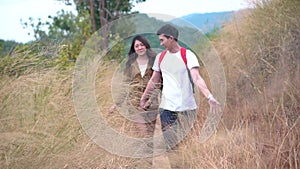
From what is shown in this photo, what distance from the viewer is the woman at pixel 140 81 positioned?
3391 millimetres

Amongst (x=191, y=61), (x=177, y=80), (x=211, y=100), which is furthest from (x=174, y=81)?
(x=211, y=100)

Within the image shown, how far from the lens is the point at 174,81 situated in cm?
328

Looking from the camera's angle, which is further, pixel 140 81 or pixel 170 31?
pixel 140 81

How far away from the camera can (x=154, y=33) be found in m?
3.33

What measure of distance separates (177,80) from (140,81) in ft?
1.29

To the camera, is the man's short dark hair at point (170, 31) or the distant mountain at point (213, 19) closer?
the man's short dark hair at point (170, 31)

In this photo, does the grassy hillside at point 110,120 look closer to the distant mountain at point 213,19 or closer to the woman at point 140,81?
the woman at point 140,81

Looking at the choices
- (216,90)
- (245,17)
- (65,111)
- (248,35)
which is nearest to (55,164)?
(65,111)

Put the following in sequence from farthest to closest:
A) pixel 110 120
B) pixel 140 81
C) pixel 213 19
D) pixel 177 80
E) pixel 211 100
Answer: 1. pixel 213 19
2. pixel 110 120
3. pixel 140 81
4. pixel 177 80
5. pixel 211 100

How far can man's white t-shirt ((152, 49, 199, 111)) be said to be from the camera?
128 inches

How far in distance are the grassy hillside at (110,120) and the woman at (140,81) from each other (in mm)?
226

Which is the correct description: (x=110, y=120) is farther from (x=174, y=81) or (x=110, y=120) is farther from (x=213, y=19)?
(x=213, y=19)

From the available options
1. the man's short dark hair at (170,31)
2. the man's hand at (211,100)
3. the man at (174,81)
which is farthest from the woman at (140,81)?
the man's hand at (211,100)

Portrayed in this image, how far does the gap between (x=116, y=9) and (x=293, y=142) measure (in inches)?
173
